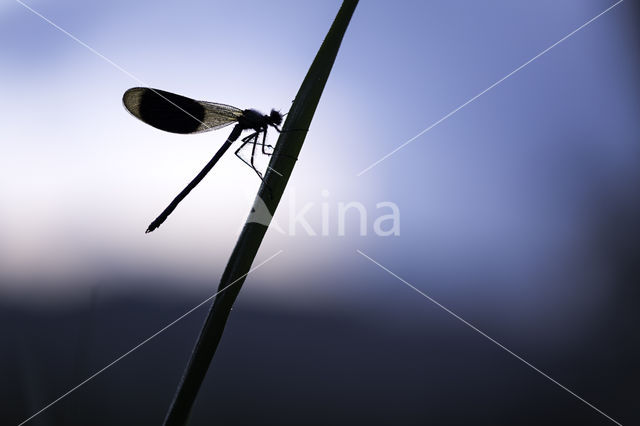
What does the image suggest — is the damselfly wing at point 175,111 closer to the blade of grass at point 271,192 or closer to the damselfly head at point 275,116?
the damselfly head at point 275,116

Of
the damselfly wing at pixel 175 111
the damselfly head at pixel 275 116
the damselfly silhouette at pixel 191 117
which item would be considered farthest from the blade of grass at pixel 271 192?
the damselfly head at pixel 275 116

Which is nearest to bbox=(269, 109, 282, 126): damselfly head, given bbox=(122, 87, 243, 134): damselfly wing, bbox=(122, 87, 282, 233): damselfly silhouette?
bbox=(122, 87, 282, 233): damselfly silhouette

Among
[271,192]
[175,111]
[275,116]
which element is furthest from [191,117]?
[271,192]

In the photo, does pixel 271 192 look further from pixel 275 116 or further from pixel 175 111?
pixel 275 116

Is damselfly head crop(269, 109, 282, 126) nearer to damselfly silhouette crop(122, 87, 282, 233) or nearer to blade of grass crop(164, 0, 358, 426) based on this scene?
damselfly silhouette crop(122, 87, 282, 233)

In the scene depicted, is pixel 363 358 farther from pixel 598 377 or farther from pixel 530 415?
pixel 598 377

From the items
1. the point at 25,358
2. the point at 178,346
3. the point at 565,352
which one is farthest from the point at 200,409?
the point at 565,352
